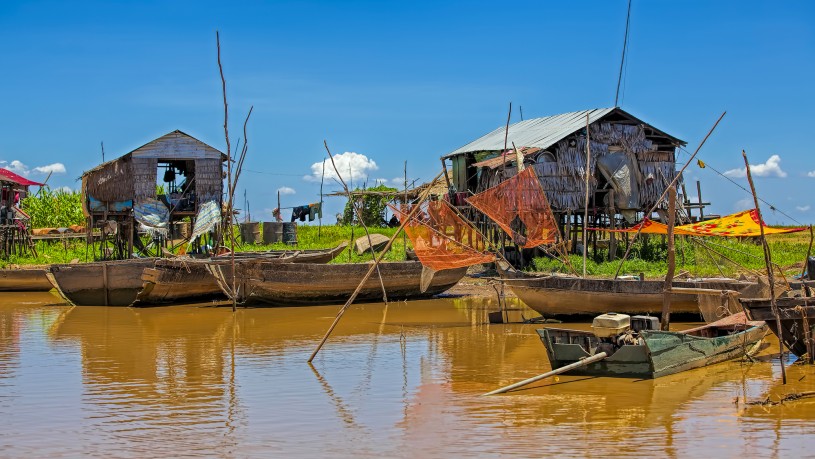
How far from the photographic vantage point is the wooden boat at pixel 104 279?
17.2 m

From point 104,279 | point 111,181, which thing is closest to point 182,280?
point 104,279

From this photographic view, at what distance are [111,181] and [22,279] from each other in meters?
3.41

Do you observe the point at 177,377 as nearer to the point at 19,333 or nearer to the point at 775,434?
the point at 19,333

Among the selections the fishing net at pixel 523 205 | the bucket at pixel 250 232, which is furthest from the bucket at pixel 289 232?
the fishing net at pixel 523 205

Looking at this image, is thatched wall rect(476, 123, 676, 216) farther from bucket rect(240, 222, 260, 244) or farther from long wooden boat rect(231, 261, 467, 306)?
bucket rect(240, 222, 260, 244)

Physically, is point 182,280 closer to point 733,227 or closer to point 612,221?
point 733,227

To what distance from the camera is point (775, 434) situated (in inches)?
281

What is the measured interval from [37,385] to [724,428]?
7039mm

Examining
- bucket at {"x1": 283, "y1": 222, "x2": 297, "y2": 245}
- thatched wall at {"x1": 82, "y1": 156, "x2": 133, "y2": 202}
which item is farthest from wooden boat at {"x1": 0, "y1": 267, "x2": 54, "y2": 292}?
bucket at {"x1": 283, "y1": 222, "x2": 297, "y2": 245}

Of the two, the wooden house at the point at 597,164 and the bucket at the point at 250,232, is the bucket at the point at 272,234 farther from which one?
the wooden house at the point at 597,164

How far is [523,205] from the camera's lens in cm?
1458

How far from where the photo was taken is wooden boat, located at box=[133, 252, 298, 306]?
1641 centimetres

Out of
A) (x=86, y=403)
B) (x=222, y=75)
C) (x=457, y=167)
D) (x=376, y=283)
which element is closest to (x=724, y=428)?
(x=86, y=403)

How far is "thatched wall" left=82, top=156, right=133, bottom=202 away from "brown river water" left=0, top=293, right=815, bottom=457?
9.56 metres
